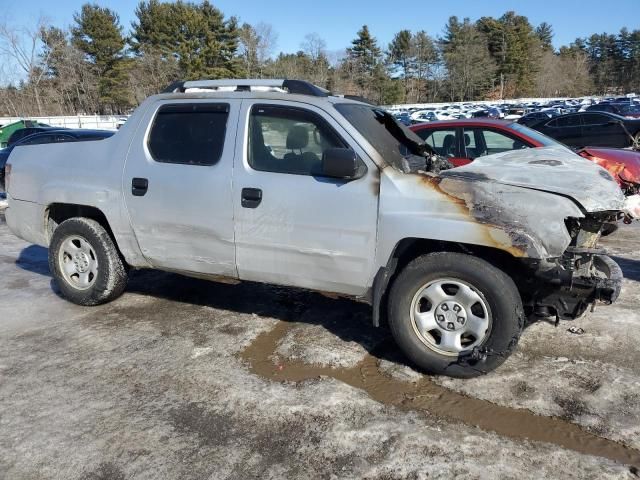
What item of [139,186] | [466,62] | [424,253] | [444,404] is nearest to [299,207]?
[424,253]

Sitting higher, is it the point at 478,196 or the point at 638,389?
the point at 478,196

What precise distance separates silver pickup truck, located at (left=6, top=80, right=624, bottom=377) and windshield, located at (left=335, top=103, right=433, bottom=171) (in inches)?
0.8

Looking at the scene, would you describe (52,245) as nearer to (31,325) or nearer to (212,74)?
(31,325)

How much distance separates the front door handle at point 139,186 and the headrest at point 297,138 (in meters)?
1.25

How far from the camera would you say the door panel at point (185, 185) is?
13.1ft

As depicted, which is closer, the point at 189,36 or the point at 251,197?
the point at 251,197

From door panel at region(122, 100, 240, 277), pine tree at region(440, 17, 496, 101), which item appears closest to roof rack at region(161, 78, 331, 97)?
door panel at region(122, 100, 240, 277)

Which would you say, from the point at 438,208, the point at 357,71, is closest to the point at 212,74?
the point at 357,71

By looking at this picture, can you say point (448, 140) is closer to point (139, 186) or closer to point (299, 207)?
point (299, 207)

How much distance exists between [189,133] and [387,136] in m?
1.55

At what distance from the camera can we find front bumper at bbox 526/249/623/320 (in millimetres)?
3150

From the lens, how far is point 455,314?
3391mm

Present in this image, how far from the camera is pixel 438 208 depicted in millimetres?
3314

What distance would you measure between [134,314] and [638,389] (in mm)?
3917
